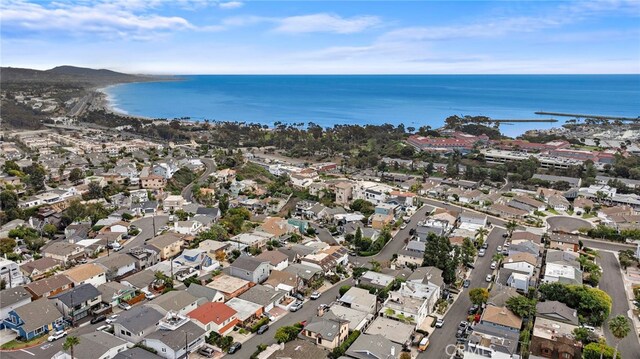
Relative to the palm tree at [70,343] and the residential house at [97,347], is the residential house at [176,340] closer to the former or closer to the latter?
the residential house at [97,347]

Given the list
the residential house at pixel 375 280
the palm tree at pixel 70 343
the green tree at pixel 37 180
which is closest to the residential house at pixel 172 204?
the green tree at pixel 37 180

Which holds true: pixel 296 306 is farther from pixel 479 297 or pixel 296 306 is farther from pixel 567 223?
pixel 567 223

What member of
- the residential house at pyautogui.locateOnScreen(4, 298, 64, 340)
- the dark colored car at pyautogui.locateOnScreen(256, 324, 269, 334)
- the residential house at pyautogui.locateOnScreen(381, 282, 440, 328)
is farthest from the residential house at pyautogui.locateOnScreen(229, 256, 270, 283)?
the residential house at pyautogui.locateOnScreen(4, 298, 64, 340)

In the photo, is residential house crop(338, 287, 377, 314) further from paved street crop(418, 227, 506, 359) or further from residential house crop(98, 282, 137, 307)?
residential house crop(98, 282, 137, 307)

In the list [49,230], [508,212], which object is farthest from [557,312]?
[49,230]

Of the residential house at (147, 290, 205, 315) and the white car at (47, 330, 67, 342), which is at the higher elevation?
the residential house at (147, 290, 205, 315)
